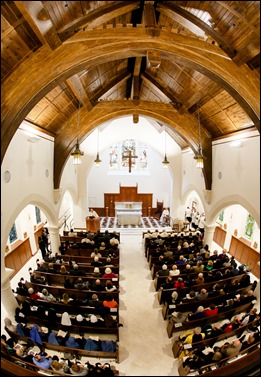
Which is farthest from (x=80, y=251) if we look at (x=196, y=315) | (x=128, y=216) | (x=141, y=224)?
(x=141, y=224)

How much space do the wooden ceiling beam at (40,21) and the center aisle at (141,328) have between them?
5.22 meters

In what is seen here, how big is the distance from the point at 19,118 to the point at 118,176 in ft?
52.4

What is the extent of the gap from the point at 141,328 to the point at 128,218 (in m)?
10.8

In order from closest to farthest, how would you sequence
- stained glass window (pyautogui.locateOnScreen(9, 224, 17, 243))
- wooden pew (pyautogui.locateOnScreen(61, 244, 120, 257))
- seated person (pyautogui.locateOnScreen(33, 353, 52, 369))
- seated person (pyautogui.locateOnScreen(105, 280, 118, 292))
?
seated person (pyautogui.locateOnScreen(33, 353, 52, 369)), seated person (pyautogui.locateOnScreen(105, 280, 118, 292)), wooden pew (pyautogui.locateOnScreen(61, 244, 120, 257)), stained glass window (pyautogui.locateOnScreen(9, 224, 17, 243))

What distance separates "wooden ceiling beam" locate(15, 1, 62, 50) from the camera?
3127 millimetres

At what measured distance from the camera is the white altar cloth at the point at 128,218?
17047 millimetres

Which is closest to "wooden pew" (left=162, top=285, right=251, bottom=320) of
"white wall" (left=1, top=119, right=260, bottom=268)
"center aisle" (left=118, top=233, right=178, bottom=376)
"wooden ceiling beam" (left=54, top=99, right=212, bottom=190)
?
"center aisle" (left=118, top=233, right=178, bottom=376)

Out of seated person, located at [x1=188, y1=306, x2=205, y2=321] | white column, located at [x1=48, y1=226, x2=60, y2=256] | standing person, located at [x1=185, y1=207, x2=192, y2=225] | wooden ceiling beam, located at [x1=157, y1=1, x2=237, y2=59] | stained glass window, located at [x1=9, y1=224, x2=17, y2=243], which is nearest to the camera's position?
wooden ceiling beam, located at [x1=157, y1=1, x2=237, y2=59]

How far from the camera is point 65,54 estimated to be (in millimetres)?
4367

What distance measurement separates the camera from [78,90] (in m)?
7.30

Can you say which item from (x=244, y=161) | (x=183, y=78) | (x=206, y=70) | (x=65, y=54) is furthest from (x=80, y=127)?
(x=244, y=161)

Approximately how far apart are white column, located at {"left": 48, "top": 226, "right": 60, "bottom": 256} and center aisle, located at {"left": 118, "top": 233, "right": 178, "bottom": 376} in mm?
3074

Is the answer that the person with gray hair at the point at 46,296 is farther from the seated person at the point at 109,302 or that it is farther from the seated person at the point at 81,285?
the seated person at the point at 109,302

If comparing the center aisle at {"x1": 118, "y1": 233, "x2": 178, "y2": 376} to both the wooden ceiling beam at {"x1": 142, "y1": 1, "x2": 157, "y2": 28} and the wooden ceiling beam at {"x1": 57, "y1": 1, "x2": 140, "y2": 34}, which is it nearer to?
the wooden ceiling beam at {"x1": 57, "y1": 1, "x2": 140, "y2": 34}
